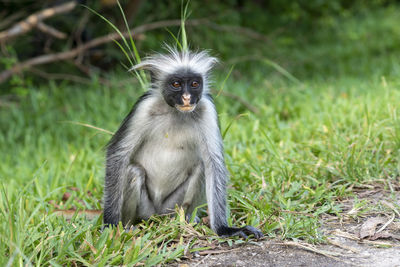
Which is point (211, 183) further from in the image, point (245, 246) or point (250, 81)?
point (250, 81)

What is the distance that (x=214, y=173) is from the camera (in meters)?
3.72

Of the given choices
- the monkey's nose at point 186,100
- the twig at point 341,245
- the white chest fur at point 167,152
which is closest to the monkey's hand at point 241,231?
the twig at point 341,245

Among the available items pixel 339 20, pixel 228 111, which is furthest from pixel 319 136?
pixel 339 20

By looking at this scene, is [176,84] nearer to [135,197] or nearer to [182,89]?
[182,89]

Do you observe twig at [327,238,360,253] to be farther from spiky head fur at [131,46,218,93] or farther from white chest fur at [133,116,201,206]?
spiky head fur at [131,46,218,93]

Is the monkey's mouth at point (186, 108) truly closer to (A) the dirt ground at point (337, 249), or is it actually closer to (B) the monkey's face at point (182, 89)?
(B) the monkey's face at point (182, 89)

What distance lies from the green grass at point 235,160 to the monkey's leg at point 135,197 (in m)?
0.12

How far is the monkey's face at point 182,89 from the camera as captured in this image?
353cm

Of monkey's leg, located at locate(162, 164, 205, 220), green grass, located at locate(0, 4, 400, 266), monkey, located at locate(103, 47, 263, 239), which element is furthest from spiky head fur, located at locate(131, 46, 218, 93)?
green grass, located at locate(0, 4, 400, 266)

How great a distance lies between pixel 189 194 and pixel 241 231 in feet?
2.10

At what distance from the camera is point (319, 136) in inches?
208

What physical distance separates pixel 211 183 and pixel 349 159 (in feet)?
4.20

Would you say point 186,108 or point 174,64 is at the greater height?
point 174,64

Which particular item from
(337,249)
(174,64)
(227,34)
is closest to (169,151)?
(174,64)
